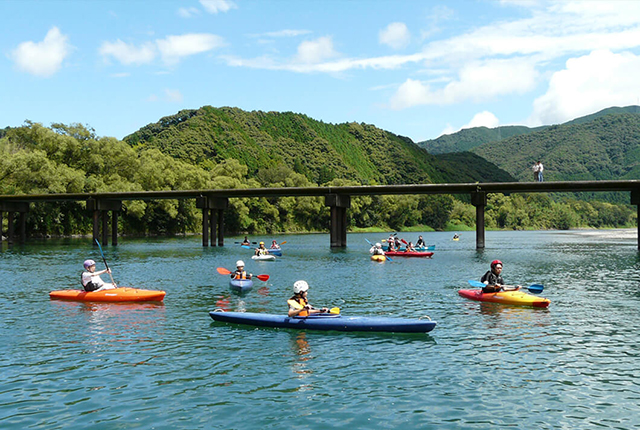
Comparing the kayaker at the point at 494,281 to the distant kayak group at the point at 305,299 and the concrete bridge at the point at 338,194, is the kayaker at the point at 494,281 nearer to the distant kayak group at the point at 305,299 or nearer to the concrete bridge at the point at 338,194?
the distant kayak group at the point at 305,299

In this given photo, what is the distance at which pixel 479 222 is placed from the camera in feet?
205

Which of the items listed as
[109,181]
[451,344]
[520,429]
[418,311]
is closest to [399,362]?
[451,344]

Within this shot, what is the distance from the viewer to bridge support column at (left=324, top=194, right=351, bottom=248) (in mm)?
62469

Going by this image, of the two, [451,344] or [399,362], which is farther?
[451,344]

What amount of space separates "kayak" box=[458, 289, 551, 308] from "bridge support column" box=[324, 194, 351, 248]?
38.9 metres

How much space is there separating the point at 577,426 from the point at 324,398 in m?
4.38

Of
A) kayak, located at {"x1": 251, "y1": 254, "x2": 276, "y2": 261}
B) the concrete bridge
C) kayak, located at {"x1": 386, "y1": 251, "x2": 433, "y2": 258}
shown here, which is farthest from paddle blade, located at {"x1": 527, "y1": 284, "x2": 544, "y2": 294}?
the concrete bridge

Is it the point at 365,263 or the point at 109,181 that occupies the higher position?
the point at 109,181

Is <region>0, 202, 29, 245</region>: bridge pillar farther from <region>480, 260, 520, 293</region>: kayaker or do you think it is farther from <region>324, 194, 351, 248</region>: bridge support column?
<region>480, 260, 520, 293</region>: kayaker

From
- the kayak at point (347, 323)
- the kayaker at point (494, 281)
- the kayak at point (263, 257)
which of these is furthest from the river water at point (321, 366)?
the kayak at point (263, 257)

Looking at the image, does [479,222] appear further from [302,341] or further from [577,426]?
[577,426]

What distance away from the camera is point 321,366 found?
1327 centimetres

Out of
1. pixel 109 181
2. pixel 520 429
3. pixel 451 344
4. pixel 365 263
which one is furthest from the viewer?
pixel 109 181

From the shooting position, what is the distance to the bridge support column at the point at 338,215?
62469 millimetres
